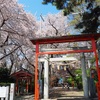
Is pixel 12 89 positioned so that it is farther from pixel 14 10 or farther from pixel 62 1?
pixel 14 10

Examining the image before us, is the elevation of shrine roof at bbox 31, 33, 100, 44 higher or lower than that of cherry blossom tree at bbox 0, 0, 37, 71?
lower

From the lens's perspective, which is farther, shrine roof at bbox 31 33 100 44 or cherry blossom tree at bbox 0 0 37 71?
Result: cherry blossom tree at bbox 0 0 37 71

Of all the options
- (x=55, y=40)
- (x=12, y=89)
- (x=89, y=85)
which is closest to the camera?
(x=12, y=89)

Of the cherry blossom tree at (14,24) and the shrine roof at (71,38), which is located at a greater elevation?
the cherry blossom tree at (14,24)

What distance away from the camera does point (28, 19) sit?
17.4 metres

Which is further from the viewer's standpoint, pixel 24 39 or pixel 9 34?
pixel 24 39

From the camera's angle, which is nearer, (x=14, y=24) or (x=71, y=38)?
(x=71, y=38)

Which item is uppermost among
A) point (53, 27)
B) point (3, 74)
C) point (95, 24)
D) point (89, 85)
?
point (53, 27)

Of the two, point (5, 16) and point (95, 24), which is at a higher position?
point (5, 16)

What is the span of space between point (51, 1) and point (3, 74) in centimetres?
1147

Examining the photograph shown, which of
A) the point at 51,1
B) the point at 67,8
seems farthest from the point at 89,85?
the point at 51,1

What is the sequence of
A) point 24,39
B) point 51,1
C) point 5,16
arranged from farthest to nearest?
1. point 24,39
2. point 5,16
3. point 51,1

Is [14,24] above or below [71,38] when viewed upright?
above

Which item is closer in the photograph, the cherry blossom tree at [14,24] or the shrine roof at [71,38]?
the shrine roof at [71,38]
